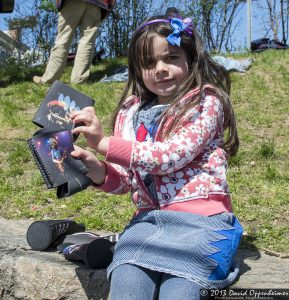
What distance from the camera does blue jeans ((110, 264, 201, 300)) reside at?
1922 millimetres

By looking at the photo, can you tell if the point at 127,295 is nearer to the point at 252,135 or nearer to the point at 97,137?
the point at 97,137

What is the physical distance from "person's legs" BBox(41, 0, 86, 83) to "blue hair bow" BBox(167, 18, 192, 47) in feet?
14.6

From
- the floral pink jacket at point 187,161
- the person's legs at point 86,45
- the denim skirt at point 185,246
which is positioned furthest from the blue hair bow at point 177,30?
the person's legs at point 86,45

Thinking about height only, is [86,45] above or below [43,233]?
above

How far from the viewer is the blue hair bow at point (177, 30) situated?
7.34 feet

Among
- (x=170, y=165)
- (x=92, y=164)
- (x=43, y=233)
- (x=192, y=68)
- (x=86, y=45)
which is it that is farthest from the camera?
(x=86, y=45)

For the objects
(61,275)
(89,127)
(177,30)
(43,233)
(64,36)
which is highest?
(64,36)

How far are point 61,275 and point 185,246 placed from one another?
640mm

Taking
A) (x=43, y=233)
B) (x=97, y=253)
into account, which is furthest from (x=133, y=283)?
(x=43, y=233)

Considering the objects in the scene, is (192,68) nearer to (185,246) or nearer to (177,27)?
(177,27)

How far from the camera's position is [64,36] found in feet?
21.9

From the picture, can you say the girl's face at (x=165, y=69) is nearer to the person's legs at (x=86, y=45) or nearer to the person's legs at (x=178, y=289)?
the person's legs at (x=178, y=289)

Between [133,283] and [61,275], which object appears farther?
[61,275]

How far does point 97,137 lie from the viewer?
2.03m
